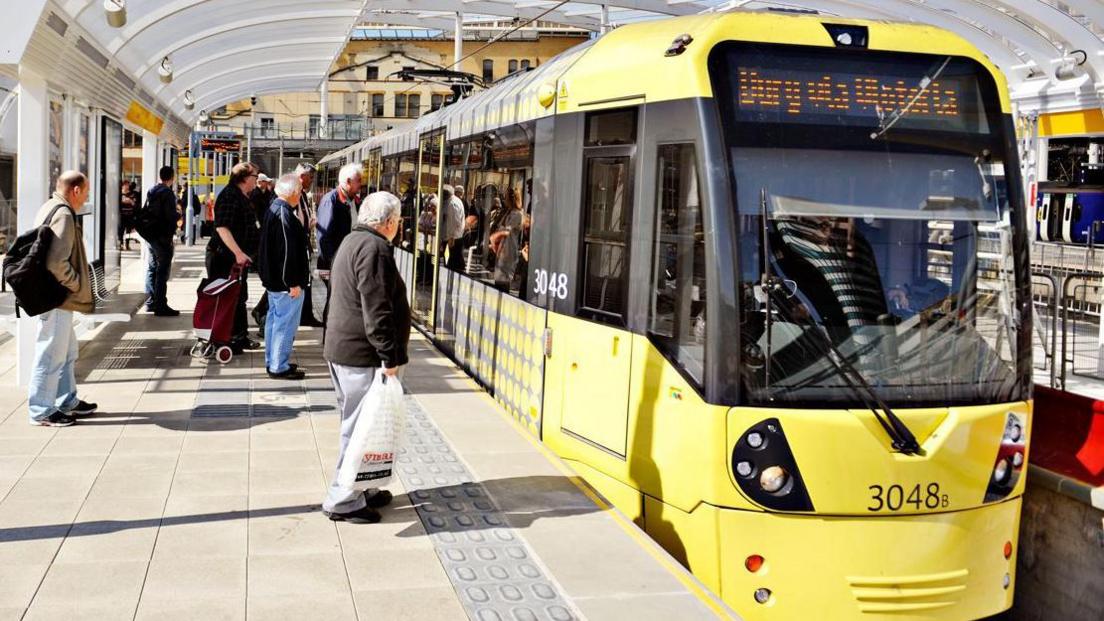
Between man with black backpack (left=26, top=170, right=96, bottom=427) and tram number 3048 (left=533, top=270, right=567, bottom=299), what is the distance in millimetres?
3043

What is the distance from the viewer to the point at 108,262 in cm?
1445

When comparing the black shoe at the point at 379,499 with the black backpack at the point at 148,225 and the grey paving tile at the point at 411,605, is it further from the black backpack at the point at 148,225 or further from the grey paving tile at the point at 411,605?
the black backpack at the point at 148,225

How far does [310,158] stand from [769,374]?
61600mm

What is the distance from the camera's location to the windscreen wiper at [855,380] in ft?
18.6

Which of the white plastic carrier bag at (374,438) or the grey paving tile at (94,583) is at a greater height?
the white plastic carrier bag at (374,438)

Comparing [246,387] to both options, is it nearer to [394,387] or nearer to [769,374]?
[394,387]

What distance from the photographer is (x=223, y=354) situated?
11.3 m

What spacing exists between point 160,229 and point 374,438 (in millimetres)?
9312

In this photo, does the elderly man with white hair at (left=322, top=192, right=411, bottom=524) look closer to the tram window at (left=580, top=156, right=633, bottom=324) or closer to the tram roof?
the tram window at (left=580, top=156, right=633, bottom=324)

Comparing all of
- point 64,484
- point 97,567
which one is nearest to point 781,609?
point 97,567

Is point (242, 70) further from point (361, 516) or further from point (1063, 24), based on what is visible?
point (361, 516)

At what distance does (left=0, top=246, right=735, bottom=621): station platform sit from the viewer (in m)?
4.96

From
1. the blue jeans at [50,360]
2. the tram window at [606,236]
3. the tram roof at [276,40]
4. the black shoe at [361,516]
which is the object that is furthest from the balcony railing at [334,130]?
the black shoe at [361,516]

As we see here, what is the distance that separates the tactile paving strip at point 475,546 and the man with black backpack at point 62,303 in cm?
248
